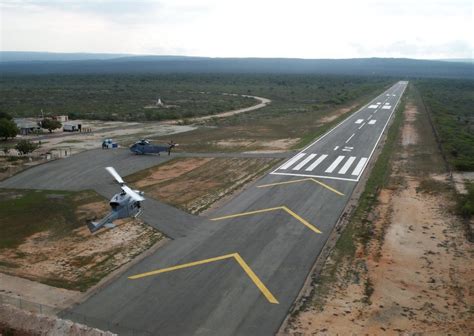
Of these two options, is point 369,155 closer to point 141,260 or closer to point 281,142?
point 281,142

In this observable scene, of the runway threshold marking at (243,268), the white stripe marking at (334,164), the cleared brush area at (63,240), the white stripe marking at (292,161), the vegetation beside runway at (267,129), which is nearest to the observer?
the runway threshold marking at (243,268)

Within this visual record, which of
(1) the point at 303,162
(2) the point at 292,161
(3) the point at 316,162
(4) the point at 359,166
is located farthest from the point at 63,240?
(4) the point at 359,166

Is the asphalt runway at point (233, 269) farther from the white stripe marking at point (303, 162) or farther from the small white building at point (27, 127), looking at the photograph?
the small white building at point (27, 127)

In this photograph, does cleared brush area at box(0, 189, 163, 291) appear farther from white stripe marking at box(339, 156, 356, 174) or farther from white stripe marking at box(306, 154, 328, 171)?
white stripe marking at box(339, 156, 356, 174)

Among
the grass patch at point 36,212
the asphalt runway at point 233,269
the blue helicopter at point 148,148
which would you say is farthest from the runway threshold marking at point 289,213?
the blue helicopter at point 148,148

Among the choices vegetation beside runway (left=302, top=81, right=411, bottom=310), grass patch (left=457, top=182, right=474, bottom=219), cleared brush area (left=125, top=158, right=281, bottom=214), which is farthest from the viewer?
cleared brush area (left=125, top=158, right=281, bottom=214)

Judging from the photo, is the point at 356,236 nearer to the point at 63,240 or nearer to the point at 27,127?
the point at 63,240

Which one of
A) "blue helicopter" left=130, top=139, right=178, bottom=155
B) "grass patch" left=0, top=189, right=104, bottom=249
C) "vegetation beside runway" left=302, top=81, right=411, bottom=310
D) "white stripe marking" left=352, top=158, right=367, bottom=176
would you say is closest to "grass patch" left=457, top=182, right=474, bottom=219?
"vegetation beside runway" left=302, top=81, right=411, bottom=310
